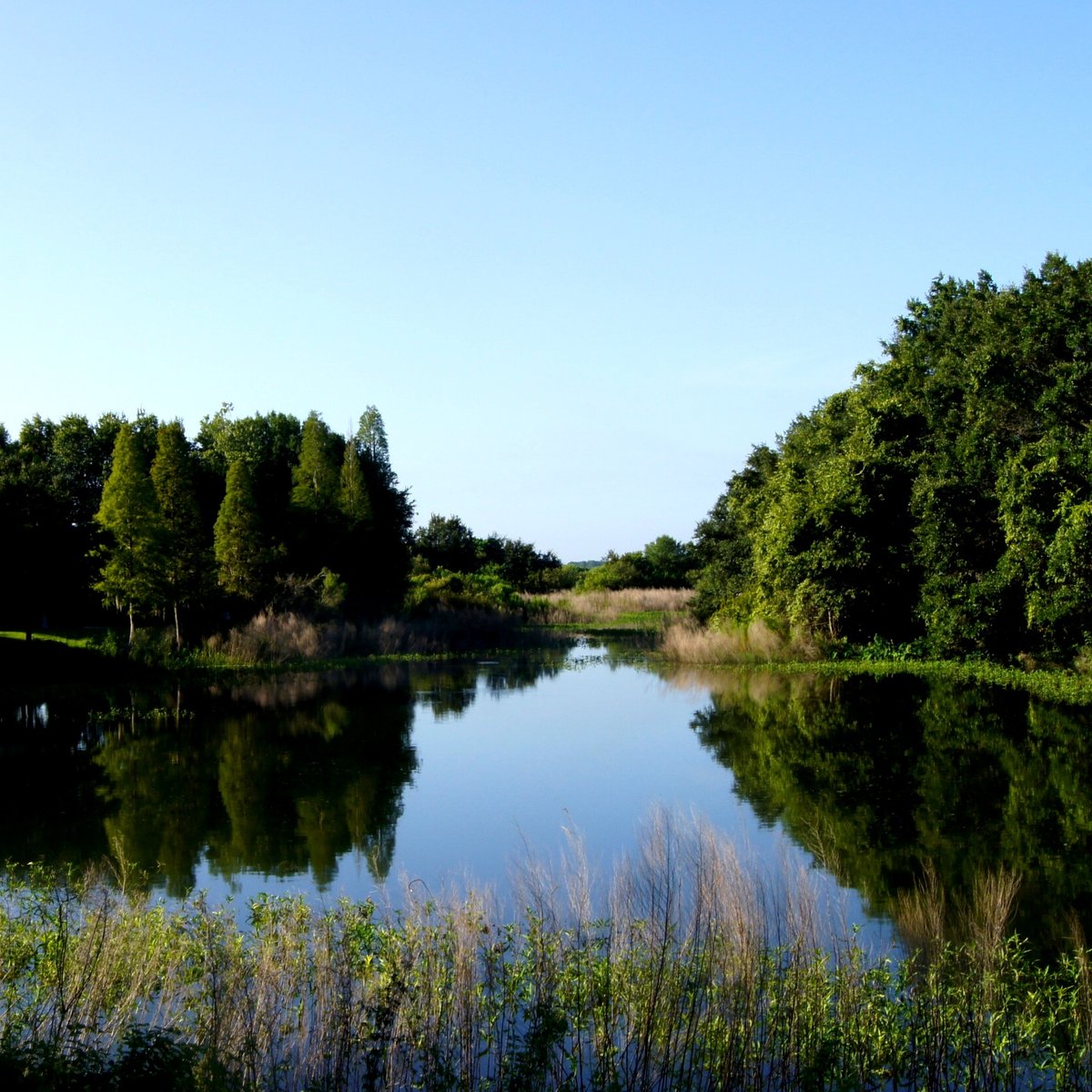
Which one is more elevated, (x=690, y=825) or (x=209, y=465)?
(x=209, y=465)

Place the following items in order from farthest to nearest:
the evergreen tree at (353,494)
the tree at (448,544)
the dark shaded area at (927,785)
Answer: the tree at (448,544) → the evergreen tree at (353,494) → the dark shaded area at (927,785)

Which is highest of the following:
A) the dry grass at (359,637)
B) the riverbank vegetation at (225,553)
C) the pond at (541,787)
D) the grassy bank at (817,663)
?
the riverbank vegetation at (225,553)

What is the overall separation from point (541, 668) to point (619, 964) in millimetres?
27616

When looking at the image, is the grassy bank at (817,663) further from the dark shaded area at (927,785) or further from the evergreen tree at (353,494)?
the evergreen tree at (353,494)

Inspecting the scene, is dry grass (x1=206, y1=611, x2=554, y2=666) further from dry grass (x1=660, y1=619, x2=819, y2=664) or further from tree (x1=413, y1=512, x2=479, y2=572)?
tree (x1=413, y1=512, x2=479, y2=572)

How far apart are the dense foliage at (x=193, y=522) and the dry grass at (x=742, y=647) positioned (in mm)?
12169

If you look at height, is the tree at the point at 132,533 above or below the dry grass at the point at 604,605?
above

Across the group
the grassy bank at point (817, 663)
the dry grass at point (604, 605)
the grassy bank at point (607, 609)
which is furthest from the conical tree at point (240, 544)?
the dry grass at point (604, 605)

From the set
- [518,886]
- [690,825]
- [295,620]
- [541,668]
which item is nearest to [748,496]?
[541,668]

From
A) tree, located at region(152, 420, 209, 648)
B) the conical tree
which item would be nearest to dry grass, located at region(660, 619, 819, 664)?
the conical tree

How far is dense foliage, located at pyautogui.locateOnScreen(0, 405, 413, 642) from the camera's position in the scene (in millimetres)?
32938

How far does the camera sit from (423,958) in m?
7.21

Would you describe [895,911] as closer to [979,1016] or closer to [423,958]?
[979,1016]

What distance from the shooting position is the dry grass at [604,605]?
56250 mm
